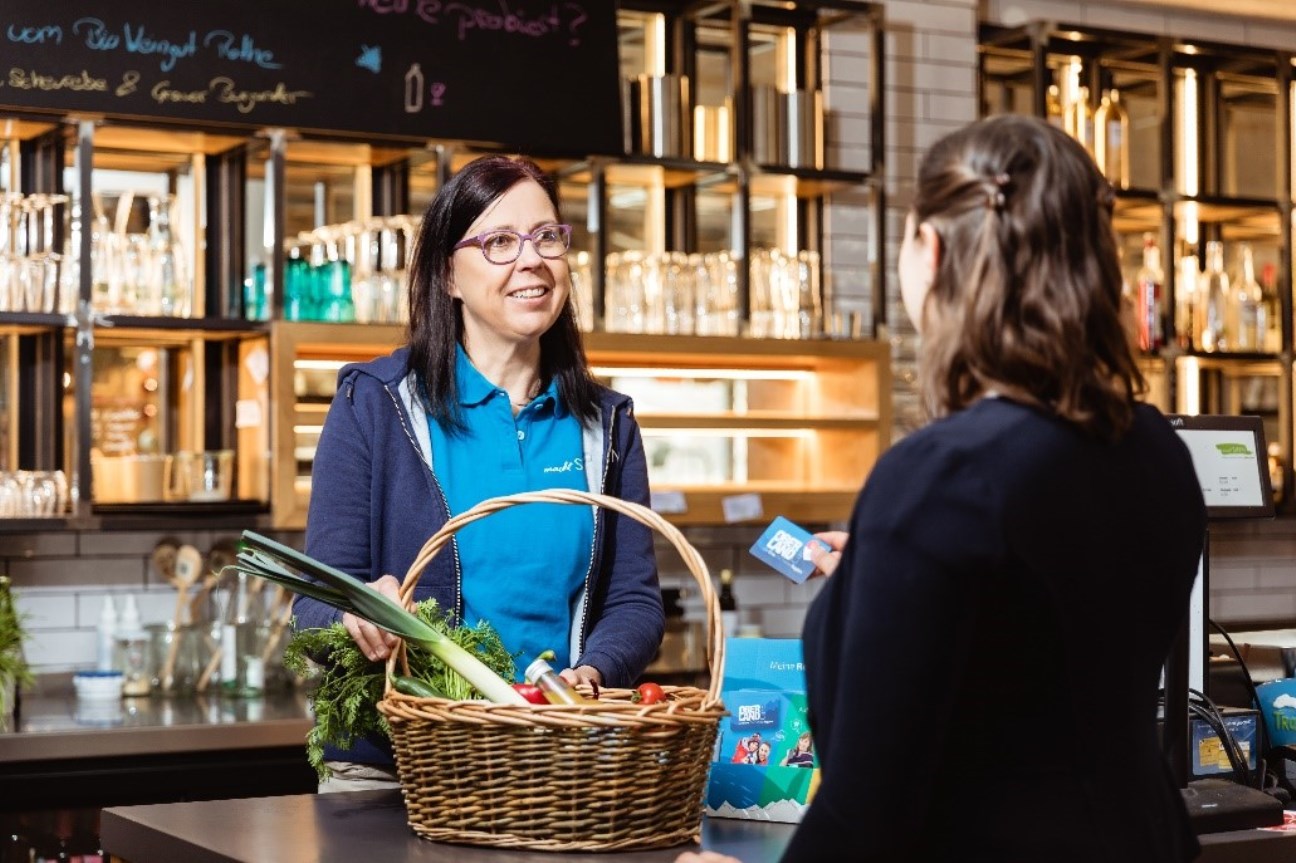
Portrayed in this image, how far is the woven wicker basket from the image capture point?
1.74 metres

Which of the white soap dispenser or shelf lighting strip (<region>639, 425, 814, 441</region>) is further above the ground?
shelf lighting strip (<region>639, 425, 814, 441</region>)

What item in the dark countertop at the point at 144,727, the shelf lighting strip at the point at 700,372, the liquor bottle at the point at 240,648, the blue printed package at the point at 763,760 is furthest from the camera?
the shelf lighting strip at the point at 700,372

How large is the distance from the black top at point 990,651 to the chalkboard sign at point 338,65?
10.2 ft

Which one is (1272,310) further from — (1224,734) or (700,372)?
(1224,734)

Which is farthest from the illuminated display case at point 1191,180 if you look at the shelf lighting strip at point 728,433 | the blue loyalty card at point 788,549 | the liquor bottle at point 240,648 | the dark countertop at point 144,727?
the blue loyalty card at point 788,549

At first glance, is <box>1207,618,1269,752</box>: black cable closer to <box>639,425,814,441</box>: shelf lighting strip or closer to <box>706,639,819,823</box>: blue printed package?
<box>706,639,819,823</box>: blue printed package

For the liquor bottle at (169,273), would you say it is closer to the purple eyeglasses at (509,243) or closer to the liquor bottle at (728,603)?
the liquor bottle at (728,603)

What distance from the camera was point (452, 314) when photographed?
239 centimetres

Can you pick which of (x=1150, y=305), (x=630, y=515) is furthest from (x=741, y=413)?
(x=630, y=515)

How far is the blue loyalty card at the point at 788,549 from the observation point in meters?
1.81

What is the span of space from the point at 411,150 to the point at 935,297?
326cm

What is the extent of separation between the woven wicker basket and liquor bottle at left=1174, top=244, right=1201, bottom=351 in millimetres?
4096

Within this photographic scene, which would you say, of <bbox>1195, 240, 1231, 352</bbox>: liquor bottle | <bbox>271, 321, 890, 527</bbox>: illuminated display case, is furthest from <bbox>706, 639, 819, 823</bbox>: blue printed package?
<bbox>1195, 240, 1231, 352</bbox>: liquor bottle

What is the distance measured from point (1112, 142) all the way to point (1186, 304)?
0.58 metres
